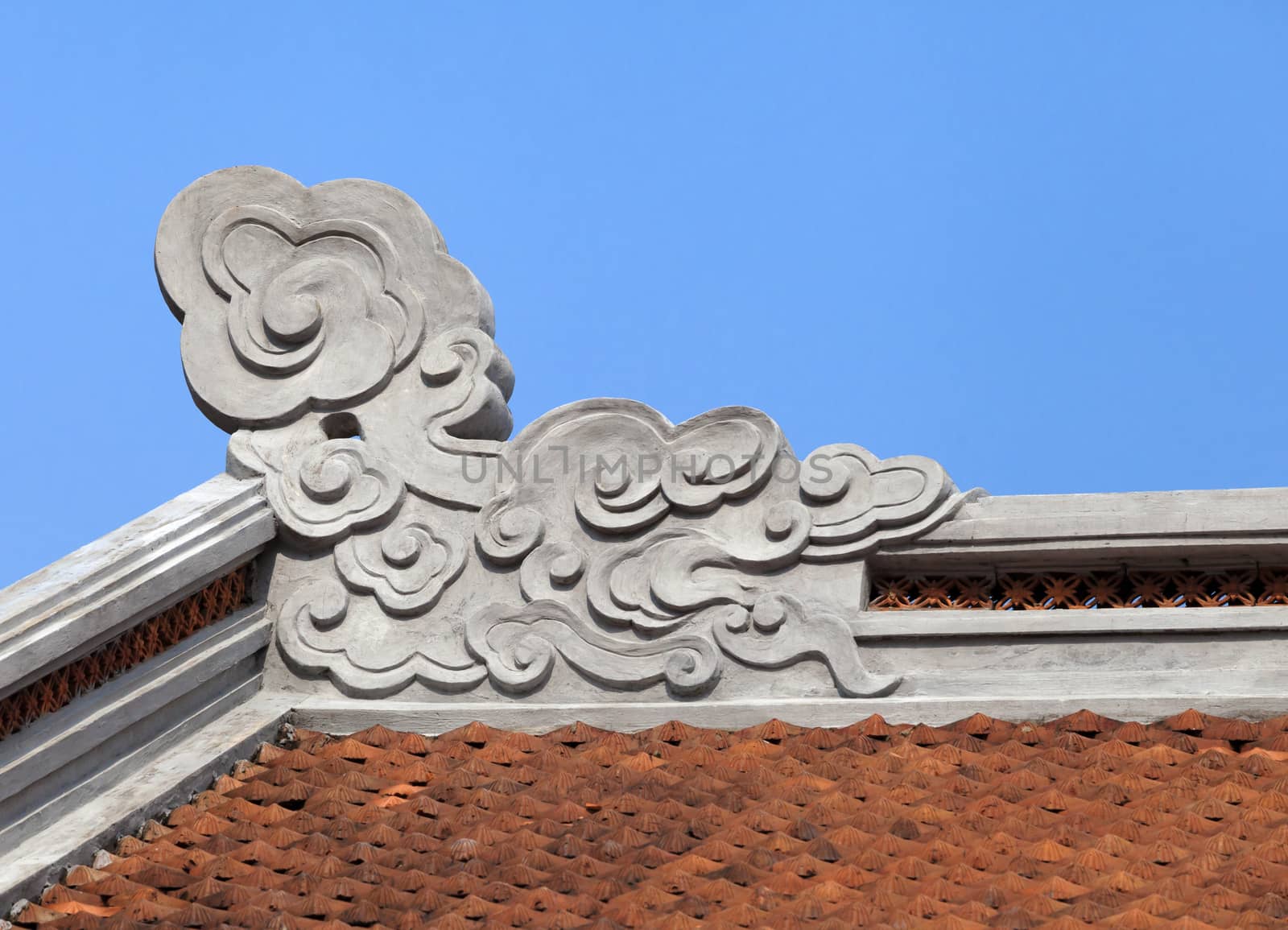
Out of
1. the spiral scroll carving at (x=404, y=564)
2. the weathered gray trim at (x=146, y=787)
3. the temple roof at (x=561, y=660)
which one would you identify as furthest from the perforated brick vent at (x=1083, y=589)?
the weathered gray trim at (x=146, y=787)

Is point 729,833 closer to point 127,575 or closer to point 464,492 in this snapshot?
point 464,492

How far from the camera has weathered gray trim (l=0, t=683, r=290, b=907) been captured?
6.37m

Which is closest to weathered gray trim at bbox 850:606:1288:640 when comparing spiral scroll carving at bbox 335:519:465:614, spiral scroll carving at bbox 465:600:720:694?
spiral scroll carving at bbox 465:600:720:694

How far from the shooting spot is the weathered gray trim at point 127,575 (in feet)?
21.6

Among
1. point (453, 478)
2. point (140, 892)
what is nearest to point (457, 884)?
point (140, 892)

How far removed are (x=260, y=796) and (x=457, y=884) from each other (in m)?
1.08

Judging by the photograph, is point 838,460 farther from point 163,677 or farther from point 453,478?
point 163,677

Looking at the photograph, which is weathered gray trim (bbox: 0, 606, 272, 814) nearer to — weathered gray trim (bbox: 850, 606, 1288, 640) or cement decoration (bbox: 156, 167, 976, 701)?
cement decoration (bbox: 156, 167, 976, 701)

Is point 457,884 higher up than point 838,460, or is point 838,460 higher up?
point 838,460

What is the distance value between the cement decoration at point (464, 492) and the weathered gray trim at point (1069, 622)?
0.15 m

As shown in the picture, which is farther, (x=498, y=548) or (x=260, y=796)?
(x=498, y=548)

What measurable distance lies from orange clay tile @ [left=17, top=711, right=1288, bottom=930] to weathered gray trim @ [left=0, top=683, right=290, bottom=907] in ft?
0.22

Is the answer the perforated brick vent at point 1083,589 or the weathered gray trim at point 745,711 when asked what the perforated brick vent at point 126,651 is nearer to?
the weathered gray trim at point 745,711

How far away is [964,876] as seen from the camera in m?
5.79
